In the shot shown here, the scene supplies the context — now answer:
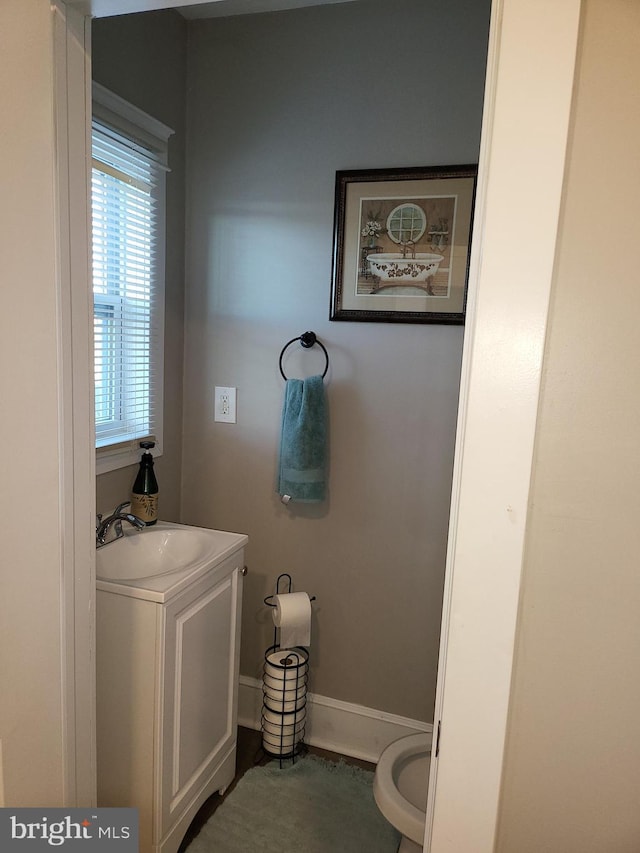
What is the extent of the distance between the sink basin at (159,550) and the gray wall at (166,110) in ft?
0.53

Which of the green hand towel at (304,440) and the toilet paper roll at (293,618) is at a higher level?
the green hand towel at (304,440)

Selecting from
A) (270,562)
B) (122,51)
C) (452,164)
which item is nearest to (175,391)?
(270,562)

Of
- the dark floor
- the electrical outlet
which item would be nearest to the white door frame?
the dark floor

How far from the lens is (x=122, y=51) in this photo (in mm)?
1862

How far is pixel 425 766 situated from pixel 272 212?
1945 mm

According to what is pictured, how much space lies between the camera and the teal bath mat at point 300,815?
1.85 m

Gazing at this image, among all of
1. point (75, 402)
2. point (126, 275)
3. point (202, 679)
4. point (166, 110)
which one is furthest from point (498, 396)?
point (166, 110)

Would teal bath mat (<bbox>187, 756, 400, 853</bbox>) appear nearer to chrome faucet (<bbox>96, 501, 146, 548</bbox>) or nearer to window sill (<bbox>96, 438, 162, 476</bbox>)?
chrome faucet (<bbox>96, 501, 146, 548</bbox>)

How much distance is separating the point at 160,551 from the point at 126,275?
36.6 inches

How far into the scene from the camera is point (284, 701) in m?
2.14

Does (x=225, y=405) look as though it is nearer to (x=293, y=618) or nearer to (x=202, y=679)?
(x=293, y=618)

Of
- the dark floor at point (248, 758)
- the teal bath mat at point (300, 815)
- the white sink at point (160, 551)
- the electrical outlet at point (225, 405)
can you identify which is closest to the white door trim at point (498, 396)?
the white sink at point (160, 551)

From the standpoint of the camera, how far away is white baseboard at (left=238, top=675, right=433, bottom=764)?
2.25 metres

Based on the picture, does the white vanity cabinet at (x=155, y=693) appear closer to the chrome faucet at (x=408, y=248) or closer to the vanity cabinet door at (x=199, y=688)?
the vanity cabinet door at (x=199, y=688)
